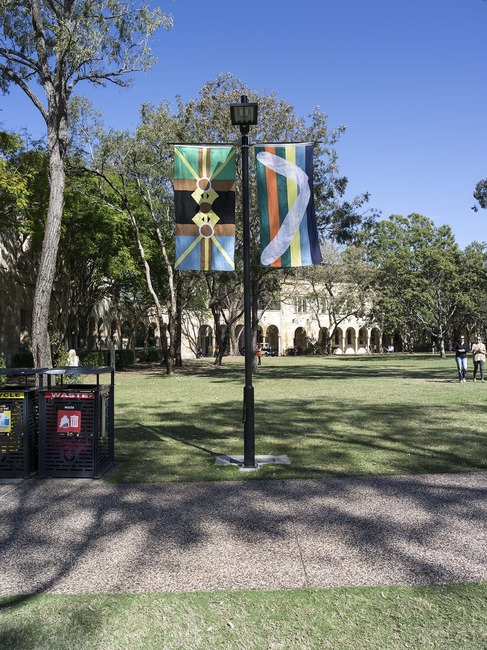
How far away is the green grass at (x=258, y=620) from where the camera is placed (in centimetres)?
300

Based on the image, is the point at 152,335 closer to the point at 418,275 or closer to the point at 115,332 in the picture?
the point at 115,332

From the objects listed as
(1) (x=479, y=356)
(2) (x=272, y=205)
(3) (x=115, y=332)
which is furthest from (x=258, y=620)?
(3) (x=115, y=332)

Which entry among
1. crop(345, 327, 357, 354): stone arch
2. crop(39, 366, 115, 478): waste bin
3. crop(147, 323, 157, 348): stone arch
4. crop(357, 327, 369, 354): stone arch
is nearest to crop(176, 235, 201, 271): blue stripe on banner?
crop(39, 366, 115, 478): waste bin

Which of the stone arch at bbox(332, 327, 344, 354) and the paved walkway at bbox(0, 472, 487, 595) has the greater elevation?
the stone arch at bbox(332, 327, 344, 354)

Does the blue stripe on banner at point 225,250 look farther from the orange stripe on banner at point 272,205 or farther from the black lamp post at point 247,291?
the orange stripe on banner at point 272,205

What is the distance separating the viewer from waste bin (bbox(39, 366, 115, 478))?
6402 mm

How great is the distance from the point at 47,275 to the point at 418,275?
→ 39.1 metres

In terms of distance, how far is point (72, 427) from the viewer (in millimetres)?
6426

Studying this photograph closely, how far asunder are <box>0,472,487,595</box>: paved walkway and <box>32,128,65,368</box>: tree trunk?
27.2 feet

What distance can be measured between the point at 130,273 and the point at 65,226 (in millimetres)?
4545

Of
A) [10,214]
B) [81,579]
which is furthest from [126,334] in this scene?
[81,579]

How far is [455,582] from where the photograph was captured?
3668 mm

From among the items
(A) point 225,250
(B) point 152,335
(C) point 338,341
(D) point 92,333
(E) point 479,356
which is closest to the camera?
(A) point 225,250

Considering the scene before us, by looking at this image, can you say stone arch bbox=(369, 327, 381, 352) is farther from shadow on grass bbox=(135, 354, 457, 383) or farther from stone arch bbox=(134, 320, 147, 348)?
shadow on grass bbox=(135, 354, 457, 383)
